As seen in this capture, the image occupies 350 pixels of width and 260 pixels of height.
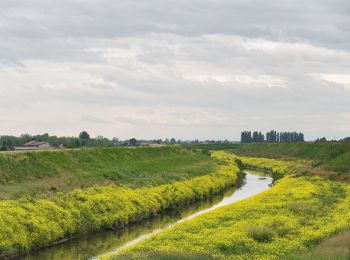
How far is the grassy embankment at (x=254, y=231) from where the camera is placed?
26.4m

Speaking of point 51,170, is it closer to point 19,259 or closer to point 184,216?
point 184,216

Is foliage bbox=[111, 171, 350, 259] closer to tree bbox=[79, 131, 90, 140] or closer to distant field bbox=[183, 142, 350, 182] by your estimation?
distant field bbox=[183, 142, 350, 182]

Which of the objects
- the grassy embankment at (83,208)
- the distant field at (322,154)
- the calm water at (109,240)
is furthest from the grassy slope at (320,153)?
the calm water at (109,240)

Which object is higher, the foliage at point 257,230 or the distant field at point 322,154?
the distant field at point 322,154

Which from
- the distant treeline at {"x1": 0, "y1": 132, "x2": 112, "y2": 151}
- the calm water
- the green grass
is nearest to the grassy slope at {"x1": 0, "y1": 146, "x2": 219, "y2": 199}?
the calm water

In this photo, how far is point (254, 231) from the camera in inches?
1204

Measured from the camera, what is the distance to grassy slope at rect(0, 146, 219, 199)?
4840 cm

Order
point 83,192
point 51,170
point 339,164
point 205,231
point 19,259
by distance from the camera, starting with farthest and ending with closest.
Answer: point 339,164
point 51,170
point 83,192
point 205,231
point 19,259

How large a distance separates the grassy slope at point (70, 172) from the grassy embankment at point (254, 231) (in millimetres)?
15015

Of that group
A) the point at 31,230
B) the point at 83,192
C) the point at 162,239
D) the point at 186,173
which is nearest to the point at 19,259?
the point at 31,230

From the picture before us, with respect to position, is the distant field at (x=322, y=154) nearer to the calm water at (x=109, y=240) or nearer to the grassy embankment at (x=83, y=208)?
the grassy embankment at (x=83, y=208)

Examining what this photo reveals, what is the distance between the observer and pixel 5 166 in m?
52.2

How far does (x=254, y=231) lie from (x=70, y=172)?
117 ft

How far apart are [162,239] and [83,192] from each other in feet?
52.9
